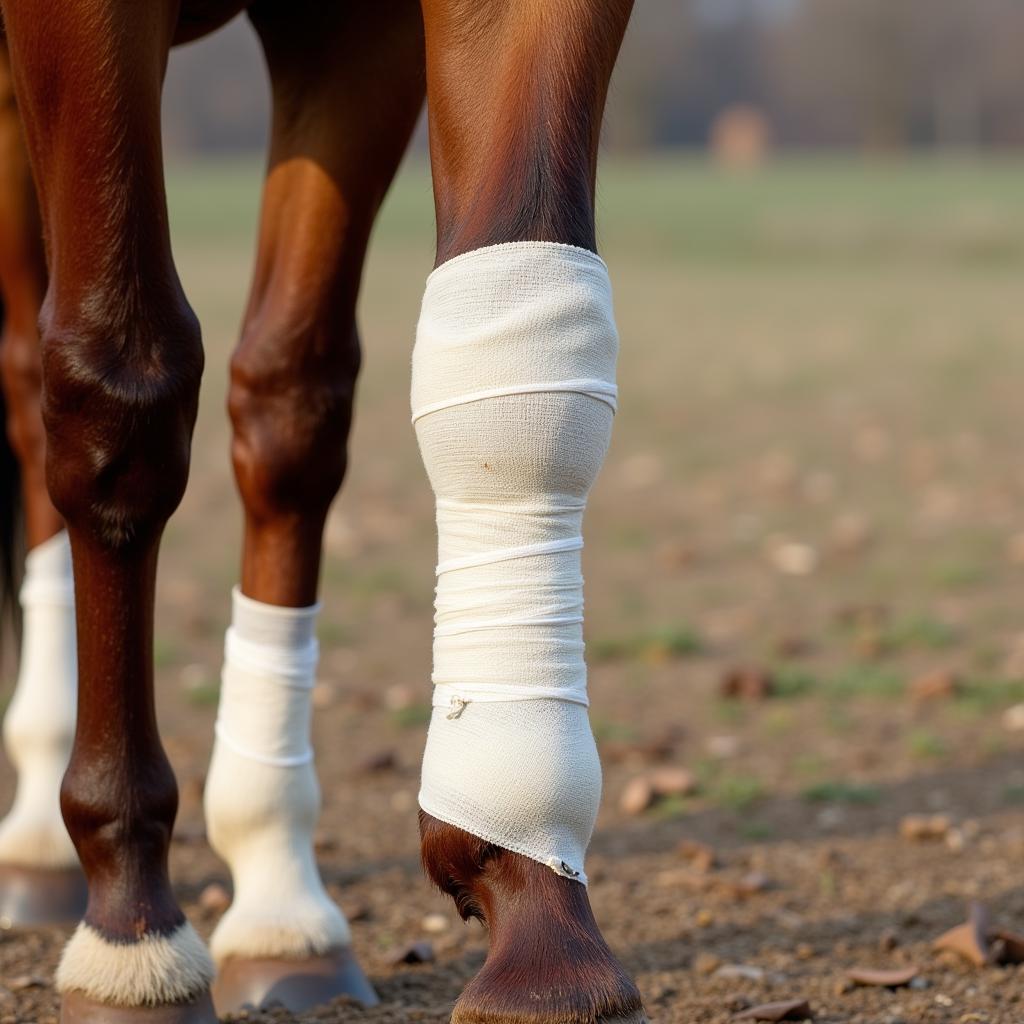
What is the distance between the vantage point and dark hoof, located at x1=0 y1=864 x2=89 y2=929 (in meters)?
2.66

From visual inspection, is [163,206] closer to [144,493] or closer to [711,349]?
[144,493]

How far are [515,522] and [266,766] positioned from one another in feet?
3.42

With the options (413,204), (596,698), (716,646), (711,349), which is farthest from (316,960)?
(413,204)

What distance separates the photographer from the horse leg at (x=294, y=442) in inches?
87.7

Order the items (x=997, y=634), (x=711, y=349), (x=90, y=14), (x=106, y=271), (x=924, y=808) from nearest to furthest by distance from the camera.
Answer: (x=90, y=14) < (x=106, y=271) < (x=924, y=808) < (x=997, y=634) < (x=711, y=349)

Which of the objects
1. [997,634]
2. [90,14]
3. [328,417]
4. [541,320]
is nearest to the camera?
[541,320]

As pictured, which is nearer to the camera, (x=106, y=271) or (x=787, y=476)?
(x=106, y=271)

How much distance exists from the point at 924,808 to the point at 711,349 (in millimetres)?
9293

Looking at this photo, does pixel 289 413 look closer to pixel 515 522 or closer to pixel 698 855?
pixel 515 522

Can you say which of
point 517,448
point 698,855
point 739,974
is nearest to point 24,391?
point 698,855

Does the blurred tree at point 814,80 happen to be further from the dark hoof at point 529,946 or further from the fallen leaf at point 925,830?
the dark hoof at point 529,946

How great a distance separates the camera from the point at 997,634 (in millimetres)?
4793

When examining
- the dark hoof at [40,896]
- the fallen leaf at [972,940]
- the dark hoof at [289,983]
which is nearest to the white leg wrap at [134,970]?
the dark hoof at [289,983]

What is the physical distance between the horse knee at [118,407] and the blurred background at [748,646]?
54 cm
